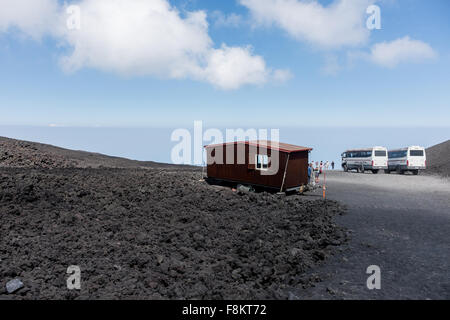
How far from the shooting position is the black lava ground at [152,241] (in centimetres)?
678

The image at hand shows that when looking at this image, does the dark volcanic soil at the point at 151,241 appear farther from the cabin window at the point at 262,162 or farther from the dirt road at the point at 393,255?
the cabin window at the point at 262,162

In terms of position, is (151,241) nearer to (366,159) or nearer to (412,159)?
(412,159)

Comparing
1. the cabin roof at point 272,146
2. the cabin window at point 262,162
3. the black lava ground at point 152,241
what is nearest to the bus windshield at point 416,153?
the cabin roof at point 272,146

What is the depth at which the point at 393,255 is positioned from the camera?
845cm

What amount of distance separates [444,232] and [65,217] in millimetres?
14512

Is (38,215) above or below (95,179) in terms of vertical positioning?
below

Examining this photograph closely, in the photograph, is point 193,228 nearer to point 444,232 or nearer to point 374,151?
point 444,232

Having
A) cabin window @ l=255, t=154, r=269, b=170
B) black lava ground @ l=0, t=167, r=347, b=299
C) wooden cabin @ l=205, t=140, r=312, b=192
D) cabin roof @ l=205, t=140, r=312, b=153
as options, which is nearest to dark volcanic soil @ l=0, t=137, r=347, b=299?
black lava ground @ l=0, t=167, r=347, b=299

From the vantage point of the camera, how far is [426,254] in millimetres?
8602

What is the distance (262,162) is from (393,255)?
11.1 m

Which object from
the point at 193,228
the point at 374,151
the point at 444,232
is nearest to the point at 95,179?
the point at 193,228

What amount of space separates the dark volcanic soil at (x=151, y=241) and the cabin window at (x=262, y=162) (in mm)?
3557

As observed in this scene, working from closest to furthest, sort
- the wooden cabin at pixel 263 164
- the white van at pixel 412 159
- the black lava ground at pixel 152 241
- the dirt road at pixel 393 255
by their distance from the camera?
the dirt road at pixel 393 255 → the black lava ground at pixel 152 241 → the wooden cabin at pixel 263 164 → the white van at pixel 412 159
